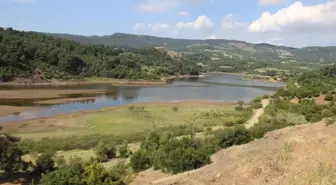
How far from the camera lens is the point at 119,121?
6662 cm

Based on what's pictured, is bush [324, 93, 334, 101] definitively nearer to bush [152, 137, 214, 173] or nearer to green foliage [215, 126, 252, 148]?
green foliage [215, 126, 252, 148]

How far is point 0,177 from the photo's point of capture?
33594 millimetres

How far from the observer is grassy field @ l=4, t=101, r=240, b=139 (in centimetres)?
5728

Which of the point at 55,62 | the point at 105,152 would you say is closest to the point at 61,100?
the point at 105,152

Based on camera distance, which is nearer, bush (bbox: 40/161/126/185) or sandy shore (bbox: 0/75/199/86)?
bush (bbox: 40/161/126/185)

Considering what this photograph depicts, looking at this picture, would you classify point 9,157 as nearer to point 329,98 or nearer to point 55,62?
point 329,98

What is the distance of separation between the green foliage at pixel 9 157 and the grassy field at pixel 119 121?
18.8 m

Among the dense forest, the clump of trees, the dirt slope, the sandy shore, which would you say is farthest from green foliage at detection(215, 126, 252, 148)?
the dense forest

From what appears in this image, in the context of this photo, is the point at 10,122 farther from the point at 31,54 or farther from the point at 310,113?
the point at 31,54

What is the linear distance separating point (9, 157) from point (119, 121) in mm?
33772

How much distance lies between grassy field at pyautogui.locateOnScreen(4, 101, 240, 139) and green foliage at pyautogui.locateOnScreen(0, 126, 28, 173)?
18751mm

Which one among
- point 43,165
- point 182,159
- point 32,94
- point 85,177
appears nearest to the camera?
point 85,177

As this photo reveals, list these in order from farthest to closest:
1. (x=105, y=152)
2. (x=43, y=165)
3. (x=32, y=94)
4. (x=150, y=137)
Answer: (x=32, y=94)
(x=105, y=152)
(x=150, y=137)
(x=43, y=165)

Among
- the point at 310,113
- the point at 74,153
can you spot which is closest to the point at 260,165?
the point at 74,153
